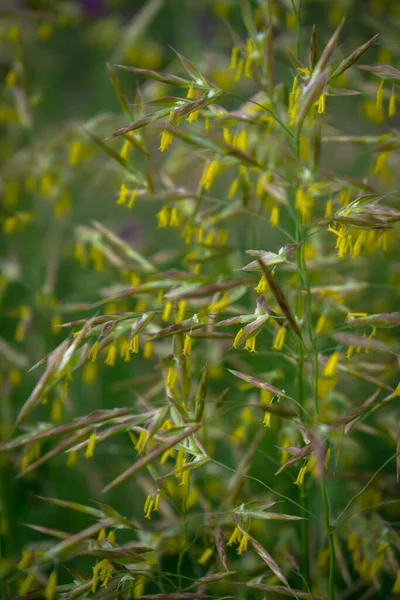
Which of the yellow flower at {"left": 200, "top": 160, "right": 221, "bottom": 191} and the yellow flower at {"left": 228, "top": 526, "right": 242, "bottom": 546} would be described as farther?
the yellow flower at {"left": 200, "top": 160, "right": 221, "bottom": 191}

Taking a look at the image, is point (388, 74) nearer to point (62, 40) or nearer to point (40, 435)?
point (40, 435)

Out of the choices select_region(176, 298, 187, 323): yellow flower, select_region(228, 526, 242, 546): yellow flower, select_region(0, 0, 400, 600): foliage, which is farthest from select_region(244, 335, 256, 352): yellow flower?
select_region(228, 526, 242, 546): yellow flower

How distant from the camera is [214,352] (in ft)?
5.85

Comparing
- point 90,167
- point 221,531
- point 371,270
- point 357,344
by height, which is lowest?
point 371,270

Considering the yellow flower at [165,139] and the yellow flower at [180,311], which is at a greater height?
the yellow flower at [165,139]

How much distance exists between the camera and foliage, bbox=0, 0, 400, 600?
108cm

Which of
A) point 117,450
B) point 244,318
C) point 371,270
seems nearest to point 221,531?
point 244,318

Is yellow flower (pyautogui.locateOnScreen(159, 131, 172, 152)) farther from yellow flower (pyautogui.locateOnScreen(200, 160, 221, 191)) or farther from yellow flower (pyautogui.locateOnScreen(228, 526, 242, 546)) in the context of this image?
yellow flower (pyautogui.locateOnScreen(228, 526, 242, 546))

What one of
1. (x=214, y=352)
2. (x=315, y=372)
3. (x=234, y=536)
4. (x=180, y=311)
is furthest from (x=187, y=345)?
(x=214, y=352)

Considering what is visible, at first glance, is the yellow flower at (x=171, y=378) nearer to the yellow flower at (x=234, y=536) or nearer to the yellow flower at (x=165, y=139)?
the yellow flower at (x=234, y=536)

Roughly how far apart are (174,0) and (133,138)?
159 cm

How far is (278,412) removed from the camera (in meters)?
1.06

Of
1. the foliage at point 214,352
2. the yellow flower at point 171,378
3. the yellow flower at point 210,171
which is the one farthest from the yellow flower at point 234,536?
the yellow flower at point 210,171

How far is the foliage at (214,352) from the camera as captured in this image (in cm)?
108
